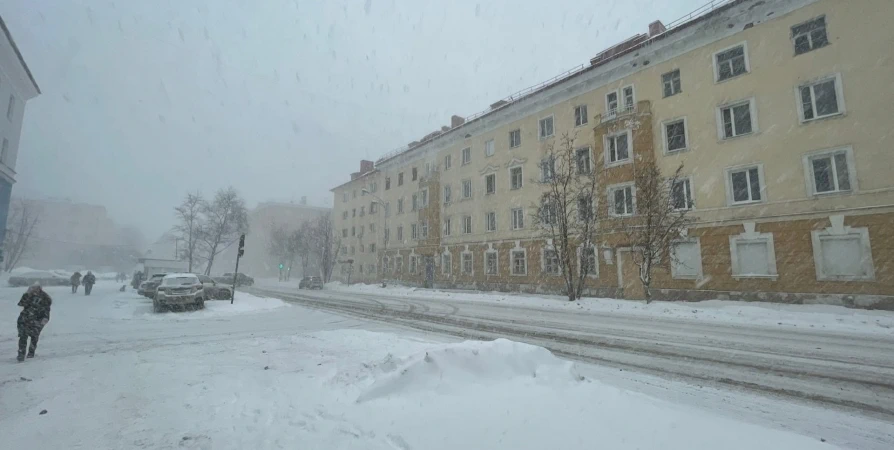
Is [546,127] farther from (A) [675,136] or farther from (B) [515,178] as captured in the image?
(A) [675,136]

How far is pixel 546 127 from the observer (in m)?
27.8

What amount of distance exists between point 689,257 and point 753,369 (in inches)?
590

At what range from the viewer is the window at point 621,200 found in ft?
72.6

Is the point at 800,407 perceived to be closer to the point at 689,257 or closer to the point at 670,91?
the point at 689,257

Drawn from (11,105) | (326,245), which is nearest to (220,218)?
(326,245)

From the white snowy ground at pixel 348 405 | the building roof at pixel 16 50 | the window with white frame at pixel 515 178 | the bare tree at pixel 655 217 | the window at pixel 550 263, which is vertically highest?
the building roof at pixel 16 50

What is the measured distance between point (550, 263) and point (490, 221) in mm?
6685

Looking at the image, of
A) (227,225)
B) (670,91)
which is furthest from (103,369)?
(227,225)

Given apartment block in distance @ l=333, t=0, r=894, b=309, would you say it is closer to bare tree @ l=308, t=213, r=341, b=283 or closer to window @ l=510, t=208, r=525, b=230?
window @ l=510, t=208, r=525, b=230

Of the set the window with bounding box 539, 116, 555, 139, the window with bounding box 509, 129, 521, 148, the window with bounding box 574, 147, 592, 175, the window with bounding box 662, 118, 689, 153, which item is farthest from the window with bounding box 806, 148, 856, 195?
the window with bounding box 509, 129, 521, 148

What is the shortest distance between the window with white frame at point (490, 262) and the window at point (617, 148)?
10581 mm

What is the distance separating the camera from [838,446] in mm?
3654

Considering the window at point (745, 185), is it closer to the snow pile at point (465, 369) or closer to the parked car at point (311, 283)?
the snow pile at point (465, 369)

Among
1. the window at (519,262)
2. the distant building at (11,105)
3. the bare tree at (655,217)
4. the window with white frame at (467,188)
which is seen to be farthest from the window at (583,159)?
the distant building at (11,105)
